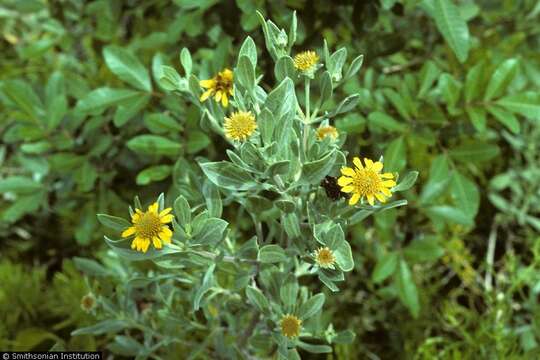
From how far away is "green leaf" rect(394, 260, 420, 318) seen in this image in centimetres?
119

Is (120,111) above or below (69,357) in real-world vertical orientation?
above

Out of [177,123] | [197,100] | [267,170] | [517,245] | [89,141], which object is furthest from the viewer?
[517,245]

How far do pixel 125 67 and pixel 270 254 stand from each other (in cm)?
51

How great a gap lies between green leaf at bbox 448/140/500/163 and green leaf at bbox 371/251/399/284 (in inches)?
9.5

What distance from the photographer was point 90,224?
1.29 metres

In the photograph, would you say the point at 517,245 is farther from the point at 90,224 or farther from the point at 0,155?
the point at 0,155

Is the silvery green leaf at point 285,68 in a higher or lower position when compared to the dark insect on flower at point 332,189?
higher

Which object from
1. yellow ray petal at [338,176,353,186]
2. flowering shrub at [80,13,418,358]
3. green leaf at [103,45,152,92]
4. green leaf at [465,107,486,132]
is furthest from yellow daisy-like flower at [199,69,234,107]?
green leaf at [465,107,486,132]

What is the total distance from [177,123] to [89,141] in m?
0.27

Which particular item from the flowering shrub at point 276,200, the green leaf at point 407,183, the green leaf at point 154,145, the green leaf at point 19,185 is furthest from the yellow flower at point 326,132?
the green leaf at point 19,185

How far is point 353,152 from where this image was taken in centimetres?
106

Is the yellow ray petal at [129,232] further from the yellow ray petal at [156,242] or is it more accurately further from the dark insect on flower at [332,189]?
the dark insect on flower at [332,189]

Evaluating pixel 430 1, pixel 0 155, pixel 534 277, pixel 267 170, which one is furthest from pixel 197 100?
pixel 0 155

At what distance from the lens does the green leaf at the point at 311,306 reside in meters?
0.83
